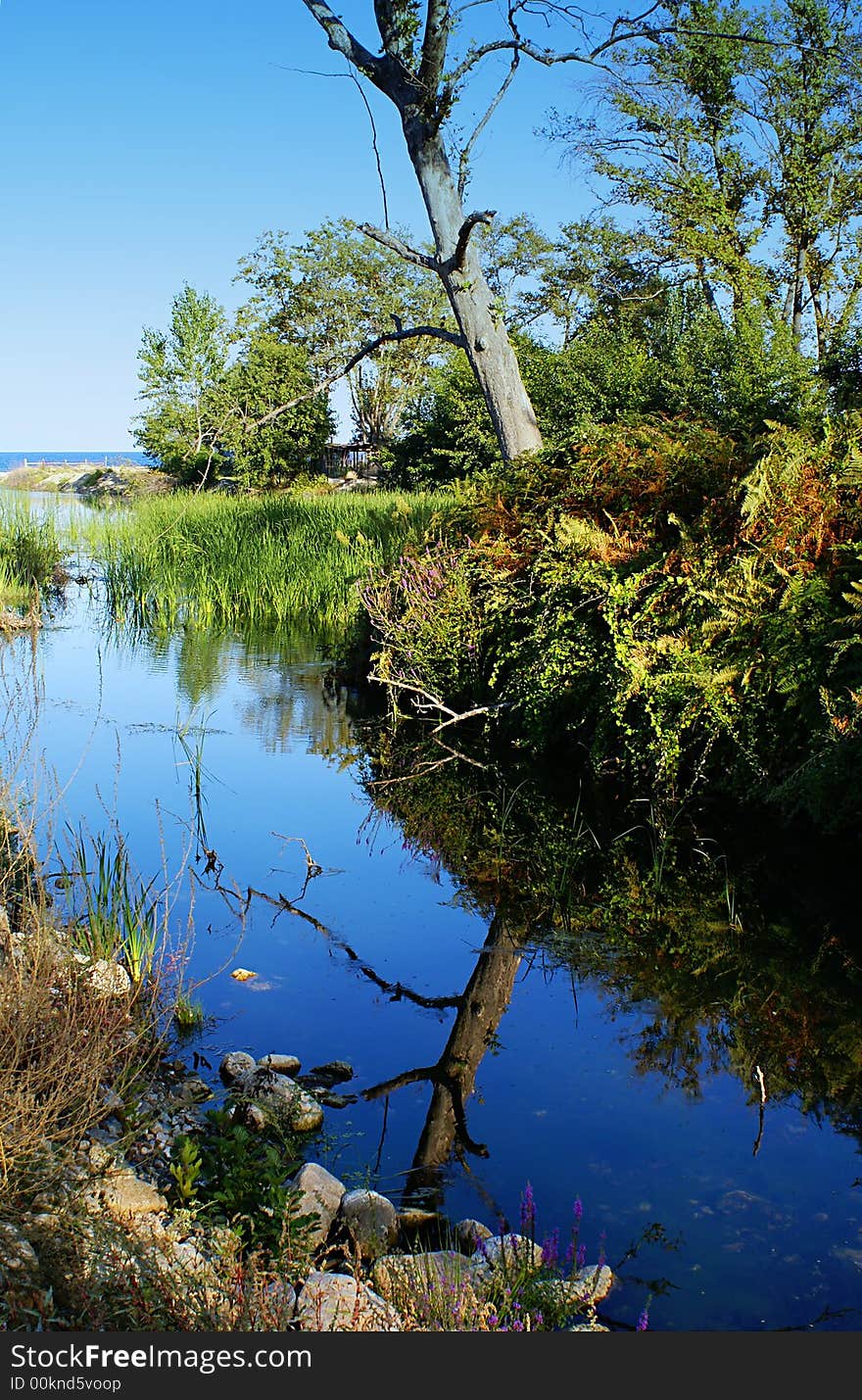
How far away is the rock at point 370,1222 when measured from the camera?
3168mm

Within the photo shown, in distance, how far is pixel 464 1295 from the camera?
2588 millimetres

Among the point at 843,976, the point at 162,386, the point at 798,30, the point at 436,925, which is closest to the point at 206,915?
the point at 436,925

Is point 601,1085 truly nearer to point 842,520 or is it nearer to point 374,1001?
point 374,1001

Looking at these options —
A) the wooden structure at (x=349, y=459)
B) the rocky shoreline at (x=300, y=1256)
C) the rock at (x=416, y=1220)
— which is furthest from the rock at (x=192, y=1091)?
the wooden structure at (x=349, y=459)

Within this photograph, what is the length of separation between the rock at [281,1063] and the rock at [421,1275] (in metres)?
1.20

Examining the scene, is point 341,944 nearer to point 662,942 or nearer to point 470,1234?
point 662,942

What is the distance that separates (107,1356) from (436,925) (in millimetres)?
3453

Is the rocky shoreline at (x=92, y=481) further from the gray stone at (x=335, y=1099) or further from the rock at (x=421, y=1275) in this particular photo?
the rock at (x=421, y=1275)

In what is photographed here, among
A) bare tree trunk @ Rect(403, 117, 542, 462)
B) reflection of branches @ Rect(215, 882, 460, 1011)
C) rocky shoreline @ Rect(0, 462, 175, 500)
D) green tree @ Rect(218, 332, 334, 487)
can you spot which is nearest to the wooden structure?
green tree @ Rect(218, 332, 334, 487)

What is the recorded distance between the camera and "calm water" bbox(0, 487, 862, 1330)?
127 inches

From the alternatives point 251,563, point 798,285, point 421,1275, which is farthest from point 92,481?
point 421,1275

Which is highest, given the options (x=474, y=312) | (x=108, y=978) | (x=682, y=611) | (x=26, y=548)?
(x=474, y=312)

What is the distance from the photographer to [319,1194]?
10.9 ft

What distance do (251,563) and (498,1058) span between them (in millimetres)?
12994
